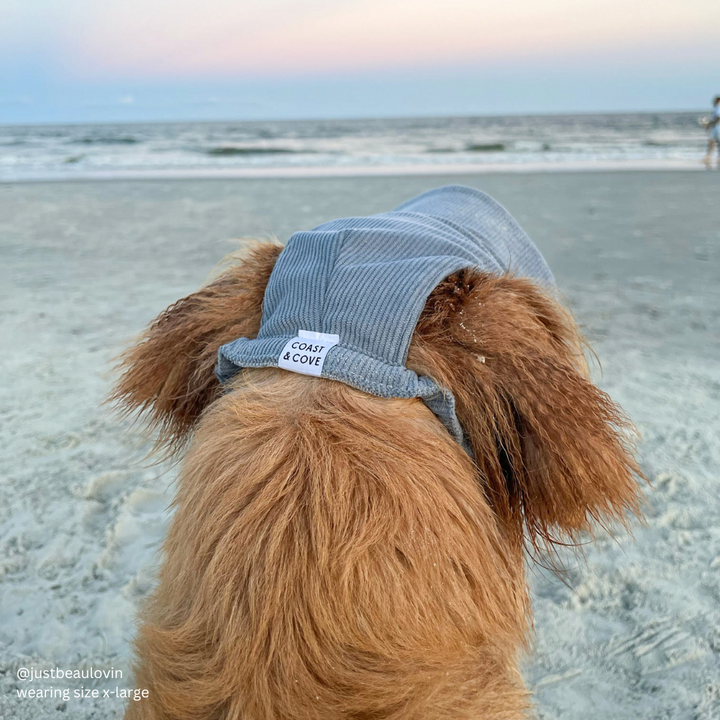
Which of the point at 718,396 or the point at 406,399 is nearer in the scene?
the point at 406,399

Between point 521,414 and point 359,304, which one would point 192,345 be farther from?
point 521,414

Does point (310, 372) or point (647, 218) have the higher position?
point (310, 372)

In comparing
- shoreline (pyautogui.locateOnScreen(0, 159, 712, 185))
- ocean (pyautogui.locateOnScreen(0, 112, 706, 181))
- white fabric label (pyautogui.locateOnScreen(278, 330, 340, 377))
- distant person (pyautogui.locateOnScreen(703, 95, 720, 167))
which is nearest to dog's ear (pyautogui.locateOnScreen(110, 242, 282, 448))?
white fabric label (pyautogui.locateOnScreen(278, 330, 340, 377))

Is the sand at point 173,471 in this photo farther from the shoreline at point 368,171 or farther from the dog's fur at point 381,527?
the shoreline at point 368,171

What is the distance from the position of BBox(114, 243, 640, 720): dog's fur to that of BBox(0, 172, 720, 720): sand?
0.59m

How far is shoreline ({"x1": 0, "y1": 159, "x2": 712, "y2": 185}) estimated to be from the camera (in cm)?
993

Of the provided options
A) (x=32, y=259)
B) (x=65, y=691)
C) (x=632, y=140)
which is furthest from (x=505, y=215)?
(x=632, y=140)

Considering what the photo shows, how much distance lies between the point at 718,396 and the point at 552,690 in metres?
1.68

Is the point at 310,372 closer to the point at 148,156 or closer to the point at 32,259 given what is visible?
the point at 32,259

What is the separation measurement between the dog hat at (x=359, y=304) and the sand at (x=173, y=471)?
57cm

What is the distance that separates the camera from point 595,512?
787mm

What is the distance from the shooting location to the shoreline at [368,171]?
9930mm

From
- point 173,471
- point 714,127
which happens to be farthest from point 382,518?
point 714,127

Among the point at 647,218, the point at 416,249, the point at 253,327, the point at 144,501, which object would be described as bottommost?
the point at 144,501
